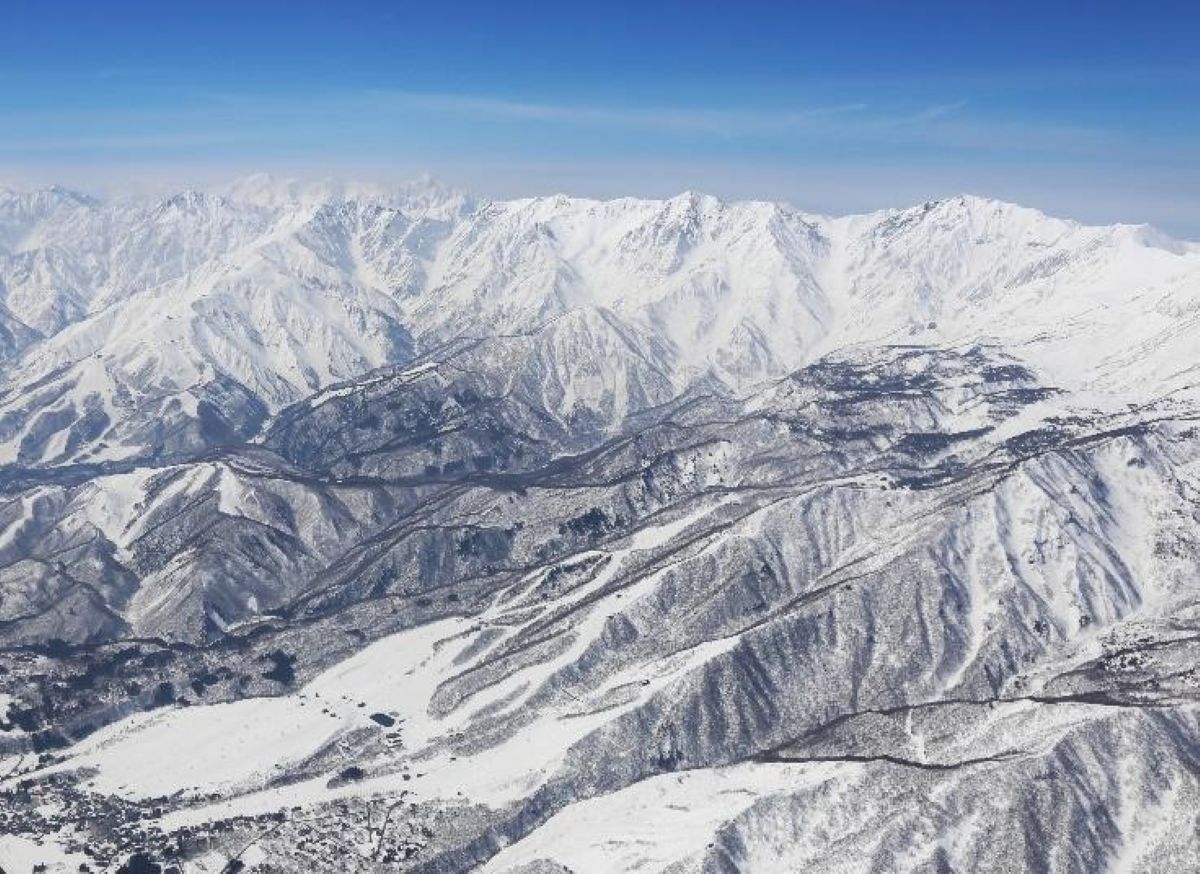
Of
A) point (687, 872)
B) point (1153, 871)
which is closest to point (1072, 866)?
point (1153, 871)

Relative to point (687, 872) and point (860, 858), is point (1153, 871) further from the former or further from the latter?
point (687, 872)

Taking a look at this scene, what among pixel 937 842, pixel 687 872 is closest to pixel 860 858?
pixel 937 842

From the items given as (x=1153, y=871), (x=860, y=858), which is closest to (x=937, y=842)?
(x=860, y=858)

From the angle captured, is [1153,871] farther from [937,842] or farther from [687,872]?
[687,872]

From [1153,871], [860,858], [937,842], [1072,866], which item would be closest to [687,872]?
[860,858]

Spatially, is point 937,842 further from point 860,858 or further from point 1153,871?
point 1153,871
